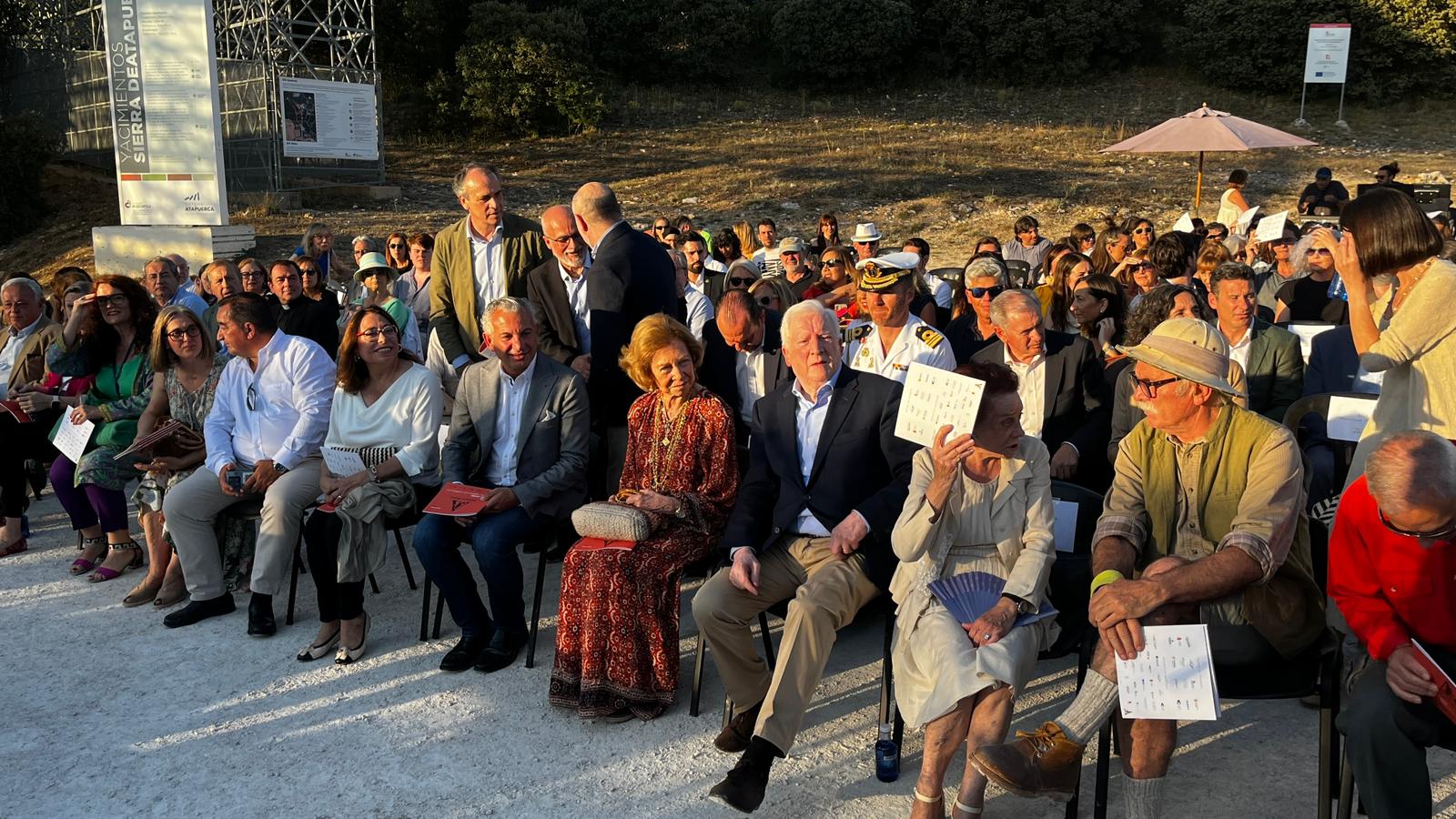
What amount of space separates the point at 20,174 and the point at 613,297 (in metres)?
20.9

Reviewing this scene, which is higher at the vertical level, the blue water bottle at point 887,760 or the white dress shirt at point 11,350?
the white dress shirt at point 11,350

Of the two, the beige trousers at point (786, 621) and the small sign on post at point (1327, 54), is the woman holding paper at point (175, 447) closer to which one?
the beige trousers at point (786, 621)

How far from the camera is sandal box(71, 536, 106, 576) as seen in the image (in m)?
6.11

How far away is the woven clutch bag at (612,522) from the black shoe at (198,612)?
216 centimetres

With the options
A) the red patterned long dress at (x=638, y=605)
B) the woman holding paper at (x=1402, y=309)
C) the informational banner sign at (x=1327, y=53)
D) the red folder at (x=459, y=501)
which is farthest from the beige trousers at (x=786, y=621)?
the informational banner sign at (x=1327, y=53)

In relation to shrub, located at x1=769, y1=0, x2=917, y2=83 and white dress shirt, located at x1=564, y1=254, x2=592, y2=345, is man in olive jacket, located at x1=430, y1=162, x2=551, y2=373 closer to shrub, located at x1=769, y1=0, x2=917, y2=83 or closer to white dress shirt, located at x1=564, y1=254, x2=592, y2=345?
white dress shirt, located at x1=564, y1=254, x2=592, y2=345

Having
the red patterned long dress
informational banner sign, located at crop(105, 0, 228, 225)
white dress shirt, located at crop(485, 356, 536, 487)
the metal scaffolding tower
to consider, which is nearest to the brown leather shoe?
the red patterned long dress

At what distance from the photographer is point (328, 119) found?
22344 mm

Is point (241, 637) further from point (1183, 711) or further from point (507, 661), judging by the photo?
point (1183, 711)

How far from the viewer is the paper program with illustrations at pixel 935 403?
3.48 meters

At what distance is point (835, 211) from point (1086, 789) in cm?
1803

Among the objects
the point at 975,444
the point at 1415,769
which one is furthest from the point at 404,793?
the point at 1415,769

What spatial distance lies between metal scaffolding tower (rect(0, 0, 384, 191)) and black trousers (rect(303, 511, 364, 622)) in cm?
1625

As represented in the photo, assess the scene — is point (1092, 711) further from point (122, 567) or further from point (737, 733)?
point (122, 567)
